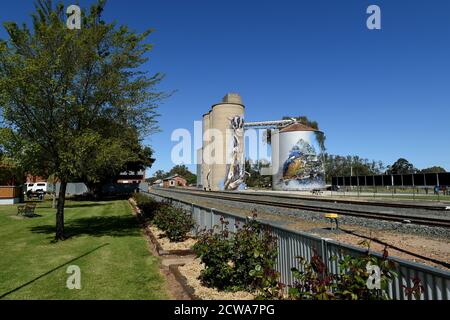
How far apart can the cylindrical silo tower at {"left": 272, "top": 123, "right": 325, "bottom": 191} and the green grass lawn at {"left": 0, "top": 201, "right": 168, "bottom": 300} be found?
6446 centimetres

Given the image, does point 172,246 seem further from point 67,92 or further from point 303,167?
point 303,167

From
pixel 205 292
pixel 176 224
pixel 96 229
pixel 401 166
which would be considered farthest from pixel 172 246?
pixel 401 166

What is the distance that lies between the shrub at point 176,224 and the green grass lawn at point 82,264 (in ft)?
3.26

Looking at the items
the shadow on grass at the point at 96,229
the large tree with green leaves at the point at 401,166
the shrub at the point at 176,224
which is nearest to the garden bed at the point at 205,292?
the shrub at the point at 176,224

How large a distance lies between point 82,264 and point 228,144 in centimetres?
8552

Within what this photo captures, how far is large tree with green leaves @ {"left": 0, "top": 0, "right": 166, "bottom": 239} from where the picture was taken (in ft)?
43.1

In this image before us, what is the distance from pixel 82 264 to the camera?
33.2 ft

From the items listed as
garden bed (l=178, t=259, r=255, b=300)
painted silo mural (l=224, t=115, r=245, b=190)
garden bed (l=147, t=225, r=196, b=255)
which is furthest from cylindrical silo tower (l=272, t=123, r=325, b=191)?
garden bed (l=178, t=259, r=255, b=300)

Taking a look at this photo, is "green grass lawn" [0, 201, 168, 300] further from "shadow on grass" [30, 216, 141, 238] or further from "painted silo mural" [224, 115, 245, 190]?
"painted silo mural" [224, 115, 245, 190]

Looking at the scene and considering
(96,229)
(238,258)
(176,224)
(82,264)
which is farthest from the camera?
(96,229)

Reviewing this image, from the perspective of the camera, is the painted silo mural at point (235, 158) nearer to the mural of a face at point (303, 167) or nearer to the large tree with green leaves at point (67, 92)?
the mural of a face at point (303, 167)

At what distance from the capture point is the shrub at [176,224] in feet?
42.8

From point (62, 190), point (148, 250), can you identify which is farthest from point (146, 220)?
point (148, 250)
